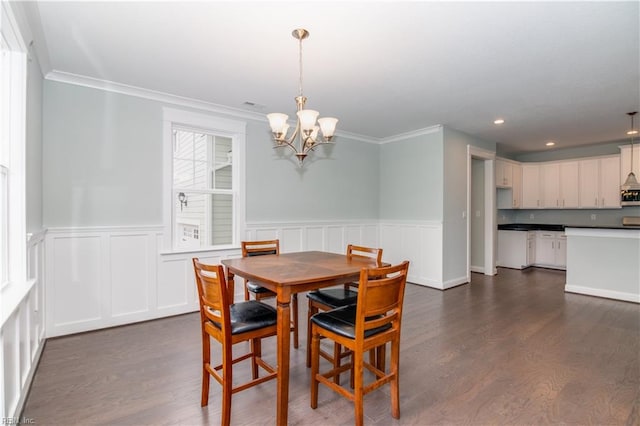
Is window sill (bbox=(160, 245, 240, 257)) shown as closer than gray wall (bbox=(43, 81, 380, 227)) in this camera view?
No

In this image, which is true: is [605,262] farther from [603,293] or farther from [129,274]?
[129,274]

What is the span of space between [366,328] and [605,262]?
474cm

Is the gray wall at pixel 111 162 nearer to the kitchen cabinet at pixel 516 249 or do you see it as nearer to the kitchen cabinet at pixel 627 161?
the kitchen cabinet at pixel 516 249

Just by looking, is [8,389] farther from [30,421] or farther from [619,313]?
[619,313]

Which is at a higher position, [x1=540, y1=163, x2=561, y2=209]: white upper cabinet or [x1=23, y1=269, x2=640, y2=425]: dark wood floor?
[x1=540, y1=163, x2=561, y2=209]: white upper cabinet

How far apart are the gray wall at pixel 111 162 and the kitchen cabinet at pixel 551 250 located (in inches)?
224

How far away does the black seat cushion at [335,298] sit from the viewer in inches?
97.7

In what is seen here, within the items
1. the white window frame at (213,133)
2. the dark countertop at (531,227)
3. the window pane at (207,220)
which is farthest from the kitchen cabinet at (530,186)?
the window pane at (207,220)

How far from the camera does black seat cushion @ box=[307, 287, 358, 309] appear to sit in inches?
97.7

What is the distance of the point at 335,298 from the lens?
2.54 m

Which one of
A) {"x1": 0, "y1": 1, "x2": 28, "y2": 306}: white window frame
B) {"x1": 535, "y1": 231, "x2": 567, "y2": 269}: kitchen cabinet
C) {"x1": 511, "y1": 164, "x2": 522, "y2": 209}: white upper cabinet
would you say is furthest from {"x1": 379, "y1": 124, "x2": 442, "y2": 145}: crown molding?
{"x1": 0, "y1": 1, "x2": 28, "y2": 306}: white window frame

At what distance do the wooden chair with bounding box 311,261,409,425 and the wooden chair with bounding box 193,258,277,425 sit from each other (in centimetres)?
33

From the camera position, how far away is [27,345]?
7.23 feet

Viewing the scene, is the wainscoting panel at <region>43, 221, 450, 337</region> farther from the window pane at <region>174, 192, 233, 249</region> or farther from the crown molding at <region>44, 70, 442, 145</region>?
the crown molding at <region>44, 70, 442, 145</region>
